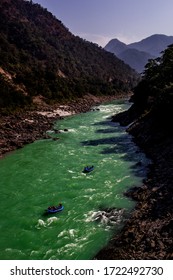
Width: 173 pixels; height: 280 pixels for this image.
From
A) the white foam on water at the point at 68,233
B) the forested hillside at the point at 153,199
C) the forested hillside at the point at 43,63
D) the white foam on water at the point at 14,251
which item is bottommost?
the white foam on water at the point at 14,251

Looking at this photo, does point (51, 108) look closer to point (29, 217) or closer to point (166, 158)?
point (166, 158)

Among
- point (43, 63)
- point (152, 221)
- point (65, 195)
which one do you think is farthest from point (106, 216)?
point (43, 63)

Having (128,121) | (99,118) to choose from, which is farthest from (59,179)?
(99,118)

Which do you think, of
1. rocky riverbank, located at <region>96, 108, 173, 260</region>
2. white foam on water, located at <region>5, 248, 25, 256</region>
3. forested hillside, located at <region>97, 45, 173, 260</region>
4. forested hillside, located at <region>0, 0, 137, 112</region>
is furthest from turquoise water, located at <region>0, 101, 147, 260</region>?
forested hillside, located at <region>0, 0, 137, 112</region>

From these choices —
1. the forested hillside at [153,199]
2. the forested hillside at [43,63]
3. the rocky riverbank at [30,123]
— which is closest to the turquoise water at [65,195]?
the forested hillside at [153,199]

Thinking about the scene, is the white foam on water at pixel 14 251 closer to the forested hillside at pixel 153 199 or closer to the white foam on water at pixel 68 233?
the white foam on water at pixel 68 233

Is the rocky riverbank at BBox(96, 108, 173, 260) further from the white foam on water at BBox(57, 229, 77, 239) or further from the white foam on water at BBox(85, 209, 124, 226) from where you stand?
the white foam on water at BBox(57, 229, 77, 239)
